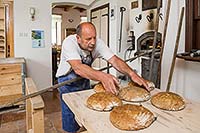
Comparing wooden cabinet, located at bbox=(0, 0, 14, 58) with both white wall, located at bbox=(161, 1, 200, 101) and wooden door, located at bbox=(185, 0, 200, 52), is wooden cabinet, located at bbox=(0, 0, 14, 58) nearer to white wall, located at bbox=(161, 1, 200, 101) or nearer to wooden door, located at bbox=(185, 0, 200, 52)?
white wall, located at bbox=(161, 1, 200, 101)

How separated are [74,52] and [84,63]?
0.77 ft

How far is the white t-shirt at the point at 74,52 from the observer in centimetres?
196

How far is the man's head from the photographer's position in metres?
1.87

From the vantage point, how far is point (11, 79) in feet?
13.1

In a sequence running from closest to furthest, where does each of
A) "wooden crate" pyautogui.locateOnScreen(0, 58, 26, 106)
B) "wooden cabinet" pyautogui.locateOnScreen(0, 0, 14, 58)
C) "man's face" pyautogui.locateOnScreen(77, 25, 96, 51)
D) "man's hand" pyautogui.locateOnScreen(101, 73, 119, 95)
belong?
"man's hand" pyautogui.locateOnScreen(101, 73, 119, 95) < "man's face" pyautogui.locateOnScreen(77, 25, 96, 51) < "wooden crate" pyautogui.locateOnScreen(0, 58, 26, 106) < "wooden cabinet" pyautogui.locateOnScreen(0, 0, 14, 58)

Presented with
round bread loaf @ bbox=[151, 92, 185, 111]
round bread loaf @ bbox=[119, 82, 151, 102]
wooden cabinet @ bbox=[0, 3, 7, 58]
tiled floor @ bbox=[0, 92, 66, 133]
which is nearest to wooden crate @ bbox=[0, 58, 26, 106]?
tiled floor @ bbox=[0, 92, 66, 133]

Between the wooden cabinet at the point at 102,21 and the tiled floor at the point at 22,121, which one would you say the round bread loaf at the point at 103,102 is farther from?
the wooden cabinet at the point at 102,21

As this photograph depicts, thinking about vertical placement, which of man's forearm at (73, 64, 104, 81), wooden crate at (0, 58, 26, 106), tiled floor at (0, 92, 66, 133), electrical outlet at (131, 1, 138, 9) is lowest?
tiled floor at (0, 92, 66, 133)

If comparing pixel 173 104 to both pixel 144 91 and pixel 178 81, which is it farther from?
pixel 178 81

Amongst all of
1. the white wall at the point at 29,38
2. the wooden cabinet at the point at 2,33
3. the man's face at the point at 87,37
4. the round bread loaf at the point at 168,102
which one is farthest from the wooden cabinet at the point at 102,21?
the round bread loaf at the point at 168,102

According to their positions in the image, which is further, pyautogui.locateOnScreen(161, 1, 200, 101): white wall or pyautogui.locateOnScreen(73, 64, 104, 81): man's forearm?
pyautogui.locateOnScreen(161, 1, 200, 101): white wall

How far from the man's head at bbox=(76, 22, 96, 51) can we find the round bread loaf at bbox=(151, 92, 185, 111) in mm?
777

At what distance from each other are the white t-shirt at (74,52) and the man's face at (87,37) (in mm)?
83

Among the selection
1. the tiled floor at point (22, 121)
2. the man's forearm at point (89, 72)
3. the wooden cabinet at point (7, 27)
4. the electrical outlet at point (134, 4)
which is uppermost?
the electrical outlet at point (134, 4)
